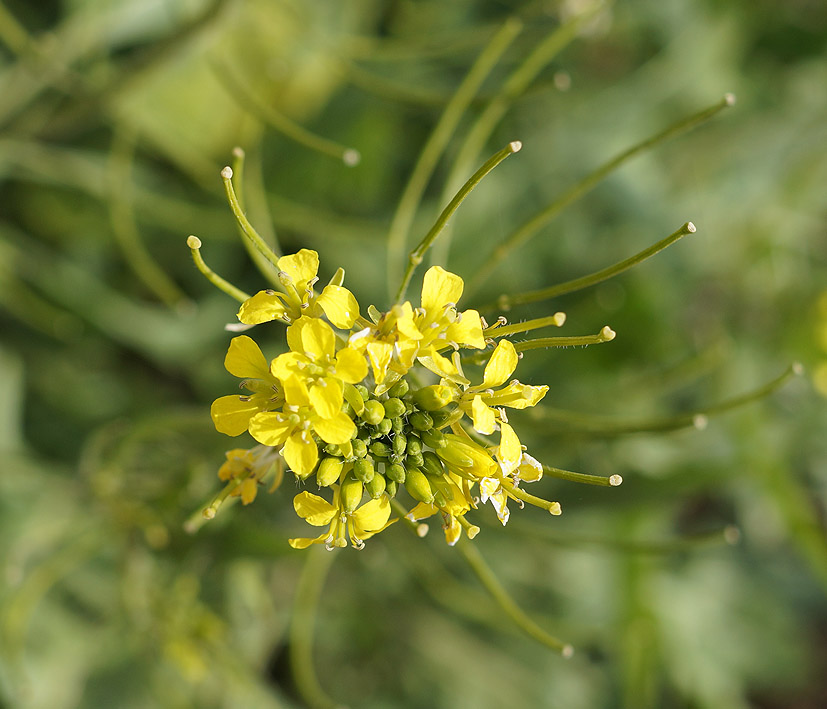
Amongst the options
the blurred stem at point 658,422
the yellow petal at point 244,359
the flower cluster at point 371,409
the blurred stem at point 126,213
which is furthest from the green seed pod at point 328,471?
the blurred stem at point 126,213

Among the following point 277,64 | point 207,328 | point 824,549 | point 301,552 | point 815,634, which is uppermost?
point 277,64

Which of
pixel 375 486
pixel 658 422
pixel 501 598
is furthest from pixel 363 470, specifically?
pixel 658 422

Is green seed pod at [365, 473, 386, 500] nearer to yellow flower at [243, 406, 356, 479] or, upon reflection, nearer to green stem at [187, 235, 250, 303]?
yellow flower at [243, 406, 356, 479]

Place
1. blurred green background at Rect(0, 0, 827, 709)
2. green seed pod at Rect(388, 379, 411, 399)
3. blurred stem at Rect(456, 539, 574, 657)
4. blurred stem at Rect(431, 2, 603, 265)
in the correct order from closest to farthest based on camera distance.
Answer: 1. green seed pod at Rect(388, 379, 411, 399)
2. blurred stem at Rect(456, 539, 574, 657)
3. blurred stem at Rect(431, 2, 603, 265)
4. blurred green background at Rect(0, 0, 827, 709)

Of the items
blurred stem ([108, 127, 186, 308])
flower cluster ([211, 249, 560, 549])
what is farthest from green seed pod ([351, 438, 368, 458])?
blurred stem ([108, 127, 186, 308])

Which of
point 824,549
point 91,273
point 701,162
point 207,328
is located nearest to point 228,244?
point 207,328

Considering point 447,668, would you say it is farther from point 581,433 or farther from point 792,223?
point 792,223
